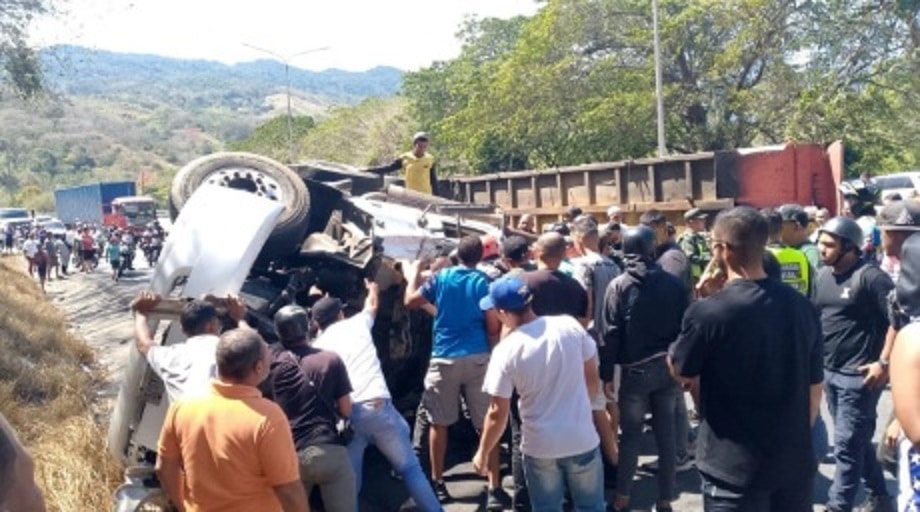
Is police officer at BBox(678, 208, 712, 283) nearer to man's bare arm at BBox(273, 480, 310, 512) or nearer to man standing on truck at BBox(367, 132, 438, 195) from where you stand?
man standing on truck at BBox(367, 132, 438, 195)

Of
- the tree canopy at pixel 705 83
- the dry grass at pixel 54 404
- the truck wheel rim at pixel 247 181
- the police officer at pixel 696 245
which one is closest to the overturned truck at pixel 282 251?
the truck wheel rim at pixel 247 181

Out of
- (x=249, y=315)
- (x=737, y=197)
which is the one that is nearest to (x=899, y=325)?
(x=249, y=315)

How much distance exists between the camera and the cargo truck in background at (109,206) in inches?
1839

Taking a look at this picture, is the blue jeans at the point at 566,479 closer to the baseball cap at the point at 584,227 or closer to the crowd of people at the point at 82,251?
the baseball cap at the point at 584,227

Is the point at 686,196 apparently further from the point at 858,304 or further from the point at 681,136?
the point at 681,136

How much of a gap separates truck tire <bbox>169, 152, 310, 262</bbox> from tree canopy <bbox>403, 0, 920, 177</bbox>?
1629cm

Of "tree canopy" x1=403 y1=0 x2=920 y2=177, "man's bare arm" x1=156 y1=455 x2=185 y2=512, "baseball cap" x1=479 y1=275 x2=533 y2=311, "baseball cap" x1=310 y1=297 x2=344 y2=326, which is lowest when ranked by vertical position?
"man's bare arm" x1=156 y1=455 x2=185 y2=512

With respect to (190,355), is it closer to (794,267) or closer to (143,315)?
(143,315)

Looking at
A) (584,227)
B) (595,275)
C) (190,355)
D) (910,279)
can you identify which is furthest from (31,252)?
(910,279)

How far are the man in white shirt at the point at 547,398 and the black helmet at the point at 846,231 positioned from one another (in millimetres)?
1591

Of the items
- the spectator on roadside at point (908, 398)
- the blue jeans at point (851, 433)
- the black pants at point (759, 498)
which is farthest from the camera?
the blue jeans at point (851, 433)

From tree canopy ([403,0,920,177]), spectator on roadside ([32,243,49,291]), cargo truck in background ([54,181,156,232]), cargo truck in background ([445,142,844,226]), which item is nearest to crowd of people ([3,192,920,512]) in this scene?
cargo truck in background ([445,142,844,226])

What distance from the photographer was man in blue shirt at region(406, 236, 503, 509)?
21.3ft

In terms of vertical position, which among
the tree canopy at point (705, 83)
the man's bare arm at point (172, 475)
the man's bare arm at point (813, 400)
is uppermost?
the tree canopy at point (705, 83)
